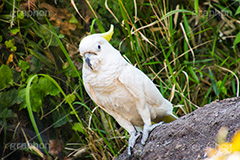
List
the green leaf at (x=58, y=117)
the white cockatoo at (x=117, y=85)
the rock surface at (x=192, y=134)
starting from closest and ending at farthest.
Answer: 1. the rock surface at (x=192, y=134)
2. the white cockatoo at (x=117, y=85)
3. the green leaf at (x=58, y=117)

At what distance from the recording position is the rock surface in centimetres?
110

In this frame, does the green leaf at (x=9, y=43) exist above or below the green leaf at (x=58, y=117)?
above

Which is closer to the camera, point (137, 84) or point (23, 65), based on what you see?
point (137, 84)

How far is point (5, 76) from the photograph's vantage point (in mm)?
2154

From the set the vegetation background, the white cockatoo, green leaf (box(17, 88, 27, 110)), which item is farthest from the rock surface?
green leaf (box(17, 88, 27, 110))

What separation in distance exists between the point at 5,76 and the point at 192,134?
1562mm

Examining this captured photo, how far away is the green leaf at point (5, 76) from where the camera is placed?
2.14m

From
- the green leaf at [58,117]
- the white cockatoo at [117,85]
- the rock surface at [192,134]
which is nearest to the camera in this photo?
the rock surface at [192,134]

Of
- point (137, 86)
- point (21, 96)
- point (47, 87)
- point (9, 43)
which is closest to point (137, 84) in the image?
point (137, 86)

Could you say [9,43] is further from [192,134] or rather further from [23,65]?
[192,134]

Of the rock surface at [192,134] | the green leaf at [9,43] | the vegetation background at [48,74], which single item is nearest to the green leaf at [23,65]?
the vegetation background at [48,74]

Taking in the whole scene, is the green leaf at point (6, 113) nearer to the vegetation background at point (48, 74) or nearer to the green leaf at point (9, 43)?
the vegetation background at point (48, 74)

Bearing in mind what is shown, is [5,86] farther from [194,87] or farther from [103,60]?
[194,87]

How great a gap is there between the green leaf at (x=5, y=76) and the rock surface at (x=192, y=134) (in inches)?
50.3
